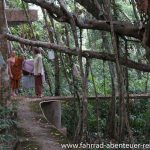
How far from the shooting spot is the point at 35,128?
725cm

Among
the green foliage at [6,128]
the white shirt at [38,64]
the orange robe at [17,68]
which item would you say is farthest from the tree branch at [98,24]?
the orange robe at [17,68]

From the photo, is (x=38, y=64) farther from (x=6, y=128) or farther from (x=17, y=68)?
(x=6, y=128)

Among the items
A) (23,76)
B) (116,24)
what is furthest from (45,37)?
(116,24)

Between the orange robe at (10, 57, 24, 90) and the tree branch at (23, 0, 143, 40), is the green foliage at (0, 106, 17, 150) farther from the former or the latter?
the orange robe at (10, 57, 24, 90)

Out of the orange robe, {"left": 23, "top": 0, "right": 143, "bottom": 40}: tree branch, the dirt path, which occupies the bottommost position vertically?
the dirt path

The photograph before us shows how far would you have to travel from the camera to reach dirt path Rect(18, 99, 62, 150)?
6.15m

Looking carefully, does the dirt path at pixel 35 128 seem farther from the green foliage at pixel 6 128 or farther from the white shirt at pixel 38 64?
the white shirt at pixel 38 64

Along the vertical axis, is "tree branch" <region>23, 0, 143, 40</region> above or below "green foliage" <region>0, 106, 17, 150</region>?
above

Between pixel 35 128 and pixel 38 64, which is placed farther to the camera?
pixel 38 64

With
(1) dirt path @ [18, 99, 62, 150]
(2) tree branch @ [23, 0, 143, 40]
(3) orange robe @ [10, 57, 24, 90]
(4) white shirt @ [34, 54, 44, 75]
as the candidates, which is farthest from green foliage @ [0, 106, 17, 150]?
(3) orange robe @ [10, 57, 24, 90]

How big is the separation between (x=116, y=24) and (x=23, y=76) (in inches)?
259

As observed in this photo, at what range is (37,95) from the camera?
11.3m

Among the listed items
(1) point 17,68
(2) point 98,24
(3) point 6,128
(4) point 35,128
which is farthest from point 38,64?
(2) point 98,24

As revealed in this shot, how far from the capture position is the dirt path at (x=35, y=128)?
6148mm
